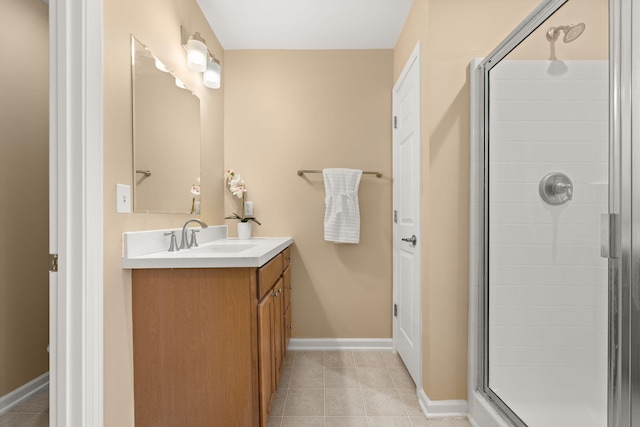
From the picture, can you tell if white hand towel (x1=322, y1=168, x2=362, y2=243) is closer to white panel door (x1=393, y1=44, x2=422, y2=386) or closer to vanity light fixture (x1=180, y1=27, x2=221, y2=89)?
white panel door (x1=393, y1=44, x2=422, y2=386)

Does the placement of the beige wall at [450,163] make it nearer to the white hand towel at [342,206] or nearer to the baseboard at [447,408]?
the baseboard at [447,408]

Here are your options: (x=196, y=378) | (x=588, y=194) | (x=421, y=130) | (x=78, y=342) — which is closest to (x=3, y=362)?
(x=78, y=342)

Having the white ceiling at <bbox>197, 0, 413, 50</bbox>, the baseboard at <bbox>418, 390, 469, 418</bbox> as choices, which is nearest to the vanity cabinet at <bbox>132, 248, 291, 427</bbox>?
the baseboard at <bbox>418, 390, 469, 418</bbox>

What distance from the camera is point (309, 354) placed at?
2.47m

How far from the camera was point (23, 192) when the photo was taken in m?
1.82

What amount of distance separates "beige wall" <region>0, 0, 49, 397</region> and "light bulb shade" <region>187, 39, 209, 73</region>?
35.0 inches

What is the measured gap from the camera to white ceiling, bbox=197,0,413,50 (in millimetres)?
2070

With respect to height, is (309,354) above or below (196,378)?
below

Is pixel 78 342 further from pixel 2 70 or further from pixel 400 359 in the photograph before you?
pixel 400 359

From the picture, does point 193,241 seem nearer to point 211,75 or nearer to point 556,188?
point 211,75

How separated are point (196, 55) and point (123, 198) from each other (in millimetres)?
1072

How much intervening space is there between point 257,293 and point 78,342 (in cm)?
62

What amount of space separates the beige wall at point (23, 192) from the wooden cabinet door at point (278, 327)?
1396 mm

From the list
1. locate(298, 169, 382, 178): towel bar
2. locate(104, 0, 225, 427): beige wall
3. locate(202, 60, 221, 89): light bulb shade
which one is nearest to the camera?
locate(104, 0, 225, 427): beige wall
